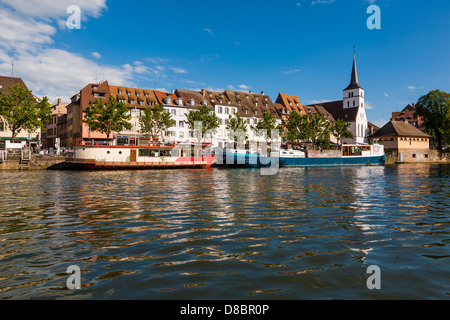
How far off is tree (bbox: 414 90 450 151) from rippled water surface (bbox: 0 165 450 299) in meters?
86.3

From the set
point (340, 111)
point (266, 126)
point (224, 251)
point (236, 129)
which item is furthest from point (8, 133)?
point (340, 111)

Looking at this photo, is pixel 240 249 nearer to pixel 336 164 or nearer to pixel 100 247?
pixel 100 247

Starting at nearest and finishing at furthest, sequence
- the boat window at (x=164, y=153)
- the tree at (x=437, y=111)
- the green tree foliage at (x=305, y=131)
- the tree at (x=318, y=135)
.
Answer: the boat window at (x=164, y=153), the green tree foliage at (x=305, y=131), the tree at (x=318, y=135), the tree at (x=437, y=111)

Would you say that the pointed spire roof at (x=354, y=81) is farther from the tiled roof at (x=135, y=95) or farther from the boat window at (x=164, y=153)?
the boat window at (x=164, y=153)

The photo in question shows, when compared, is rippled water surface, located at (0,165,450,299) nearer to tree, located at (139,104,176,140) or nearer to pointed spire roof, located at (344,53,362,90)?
tree, located at (139,104,176,140)

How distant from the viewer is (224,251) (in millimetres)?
7531

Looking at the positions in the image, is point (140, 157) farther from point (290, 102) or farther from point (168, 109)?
point (290, 102)

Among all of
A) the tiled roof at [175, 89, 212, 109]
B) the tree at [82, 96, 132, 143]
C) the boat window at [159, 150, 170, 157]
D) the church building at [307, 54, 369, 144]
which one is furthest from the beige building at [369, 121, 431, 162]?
the tree at [82, 96, 132, 143]

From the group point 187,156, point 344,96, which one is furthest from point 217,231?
point 344,96

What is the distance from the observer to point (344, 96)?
388 ft

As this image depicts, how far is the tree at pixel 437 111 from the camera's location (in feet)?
279

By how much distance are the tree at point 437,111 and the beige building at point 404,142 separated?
12.2 feet

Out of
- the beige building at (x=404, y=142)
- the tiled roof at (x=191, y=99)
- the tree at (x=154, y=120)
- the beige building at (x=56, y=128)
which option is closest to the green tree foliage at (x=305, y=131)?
the beige building at (x=404, y=142)

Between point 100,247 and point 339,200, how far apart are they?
463 inches
